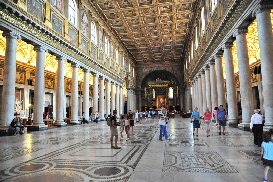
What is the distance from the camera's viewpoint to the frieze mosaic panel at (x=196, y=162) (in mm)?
3538

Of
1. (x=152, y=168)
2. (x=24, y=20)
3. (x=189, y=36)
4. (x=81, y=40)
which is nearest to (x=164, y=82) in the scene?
(x=189, y=36)

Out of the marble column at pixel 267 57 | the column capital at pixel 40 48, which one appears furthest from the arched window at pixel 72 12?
the marble column at pixel 267 57

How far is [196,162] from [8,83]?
9348 millimetres

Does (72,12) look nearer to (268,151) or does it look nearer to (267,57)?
(267,57)

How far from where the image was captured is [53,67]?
68.2 ft

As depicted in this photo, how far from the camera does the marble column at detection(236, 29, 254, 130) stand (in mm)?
9695

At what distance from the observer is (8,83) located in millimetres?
9461

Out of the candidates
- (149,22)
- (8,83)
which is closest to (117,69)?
(149,22)

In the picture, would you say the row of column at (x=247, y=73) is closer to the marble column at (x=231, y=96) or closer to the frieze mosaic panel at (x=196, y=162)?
the marble column at (x=231, y=96)

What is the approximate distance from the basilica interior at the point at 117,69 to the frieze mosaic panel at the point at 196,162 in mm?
23

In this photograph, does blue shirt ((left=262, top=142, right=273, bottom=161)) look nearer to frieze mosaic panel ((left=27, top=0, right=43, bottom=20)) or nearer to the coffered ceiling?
frieze mosaic panel ((left=27, top=0, right=43, bottom=20))

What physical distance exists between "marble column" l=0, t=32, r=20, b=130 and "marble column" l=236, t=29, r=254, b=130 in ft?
37.2

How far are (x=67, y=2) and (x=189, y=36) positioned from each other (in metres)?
18.1

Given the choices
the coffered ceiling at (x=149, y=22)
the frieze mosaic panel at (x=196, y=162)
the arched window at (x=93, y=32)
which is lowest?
the frieze mosaic panel at (x=196, y=162)
